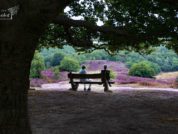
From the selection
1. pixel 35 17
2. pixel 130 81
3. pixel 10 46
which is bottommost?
pixel 130 81

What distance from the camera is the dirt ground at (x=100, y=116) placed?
10.1 meters

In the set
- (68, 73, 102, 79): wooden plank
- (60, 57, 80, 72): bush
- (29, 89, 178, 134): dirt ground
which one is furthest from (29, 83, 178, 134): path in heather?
(60, 57, 80, 72): bush

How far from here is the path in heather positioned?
1005cm

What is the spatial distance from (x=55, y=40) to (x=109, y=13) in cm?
355

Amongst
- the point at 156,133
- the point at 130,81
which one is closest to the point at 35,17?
the point at 156,133

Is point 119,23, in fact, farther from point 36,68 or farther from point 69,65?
point 69,65

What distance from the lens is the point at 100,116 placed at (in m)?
11.9

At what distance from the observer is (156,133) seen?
973 centimetres

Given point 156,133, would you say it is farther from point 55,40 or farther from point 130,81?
point 130,81

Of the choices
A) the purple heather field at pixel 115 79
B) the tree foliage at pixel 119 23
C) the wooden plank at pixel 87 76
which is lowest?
the purple heather field at pixel 115 79

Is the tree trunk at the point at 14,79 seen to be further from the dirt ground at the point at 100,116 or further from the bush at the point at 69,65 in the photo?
the bush at the point at 69,65

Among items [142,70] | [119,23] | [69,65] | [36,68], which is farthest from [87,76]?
[69,65]

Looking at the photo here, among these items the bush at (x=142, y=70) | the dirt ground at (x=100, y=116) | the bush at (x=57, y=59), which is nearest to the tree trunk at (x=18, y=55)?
the dirt ground at (x=100, y=116)

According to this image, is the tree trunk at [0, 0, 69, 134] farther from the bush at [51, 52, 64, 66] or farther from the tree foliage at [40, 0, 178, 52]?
the bush at [51, 52, 64, 66]
